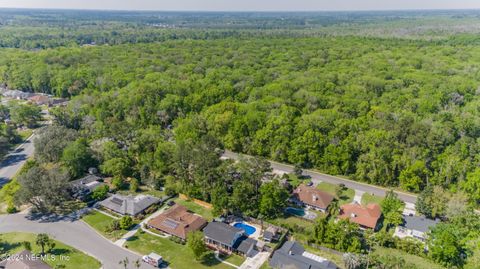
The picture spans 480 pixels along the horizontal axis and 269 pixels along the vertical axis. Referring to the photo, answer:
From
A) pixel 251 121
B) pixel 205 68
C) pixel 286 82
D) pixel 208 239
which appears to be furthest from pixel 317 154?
pixel 205 68

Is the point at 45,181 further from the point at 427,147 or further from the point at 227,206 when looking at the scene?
the point at 427,147

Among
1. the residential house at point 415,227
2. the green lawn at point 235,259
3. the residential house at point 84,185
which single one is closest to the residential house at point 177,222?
the green lawn at point 235,259

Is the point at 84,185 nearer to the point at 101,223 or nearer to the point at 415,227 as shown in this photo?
the point at 101,223

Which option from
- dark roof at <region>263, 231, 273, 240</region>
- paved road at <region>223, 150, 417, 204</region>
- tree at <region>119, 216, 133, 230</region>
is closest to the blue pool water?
dark roof at <region>263, 231, 273, 240</region>

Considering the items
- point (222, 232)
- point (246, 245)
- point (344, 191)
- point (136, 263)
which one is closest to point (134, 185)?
point (136, 263)

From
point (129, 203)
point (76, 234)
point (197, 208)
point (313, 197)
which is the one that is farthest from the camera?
point (313, 197)

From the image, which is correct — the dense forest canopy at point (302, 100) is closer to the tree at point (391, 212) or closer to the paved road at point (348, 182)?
the paved road at point (348, 182)
